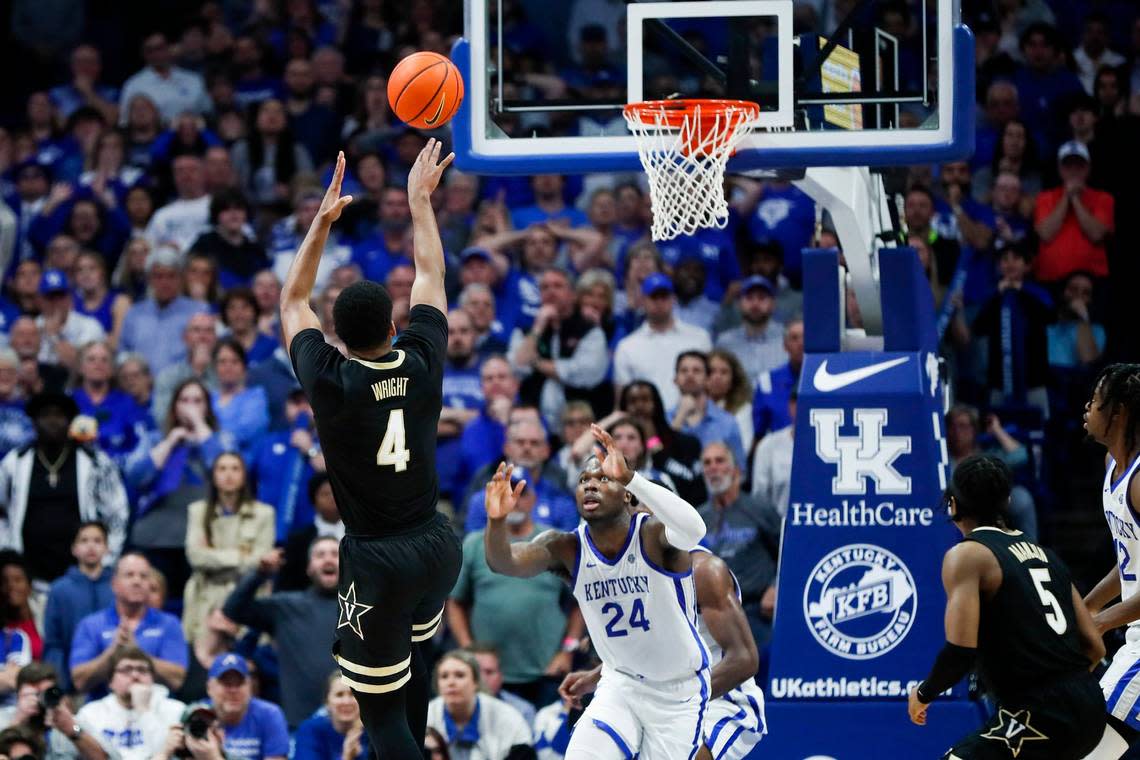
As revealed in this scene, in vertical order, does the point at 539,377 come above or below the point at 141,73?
below

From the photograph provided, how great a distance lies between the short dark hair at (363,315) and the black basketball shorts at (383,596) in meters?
0.79

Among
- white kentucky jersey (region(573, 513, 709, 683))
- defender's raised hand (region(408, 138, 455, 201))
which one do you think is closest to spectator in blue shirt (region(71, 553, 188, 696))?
white kentucky jersey (region(573, 513, 709, 683))

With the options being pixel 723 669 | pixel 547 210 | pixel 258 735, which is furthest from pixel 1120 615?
pixel 547 210

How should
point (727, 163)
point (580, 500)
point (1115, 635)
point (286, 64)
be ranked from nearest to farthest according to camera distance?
point (580, 500) → point (727, 163) → point (1115, 635) → point (286, 64)

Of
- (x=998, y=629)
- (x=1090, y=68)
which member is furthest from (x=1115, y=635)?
(x=1090, y=68)

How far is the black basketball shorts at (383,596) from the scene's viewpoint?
714 centimetres

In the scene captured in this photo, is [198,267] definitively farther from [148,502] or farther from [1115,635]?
[1115,635]

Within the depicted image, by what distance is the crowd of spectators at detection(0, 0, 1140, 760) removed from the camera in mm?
11461

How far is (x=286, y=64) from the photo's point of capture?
680 inches

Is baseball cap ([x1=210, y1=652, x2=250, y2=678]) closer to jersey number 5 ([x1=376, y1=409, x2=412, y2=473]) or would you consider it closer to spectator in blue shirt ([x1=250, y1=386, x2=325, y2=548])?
spectator in blue shirt ([x1=250, y1=386, x2=325, y2=548])

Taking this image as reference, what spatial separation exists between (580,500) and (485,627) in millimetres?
3410

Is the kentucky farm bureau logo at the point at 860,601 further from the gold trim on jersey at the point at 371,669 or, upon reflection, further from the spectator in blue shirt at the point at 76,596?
the spectator in blue shirt at the point at 76,596

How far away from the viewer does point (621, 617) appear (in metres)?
8.30

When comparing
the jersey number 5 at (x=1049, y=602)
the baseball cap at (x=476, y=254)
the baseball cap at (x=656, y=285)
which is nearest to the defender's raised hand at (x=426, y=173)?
the jersey number 5 at (x=1049, y=602)
